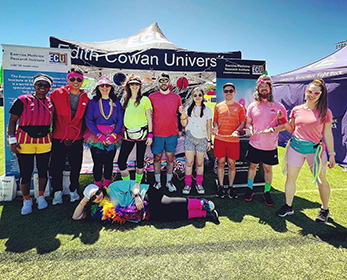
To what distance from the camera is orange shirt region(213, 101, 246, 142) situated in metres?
3.36

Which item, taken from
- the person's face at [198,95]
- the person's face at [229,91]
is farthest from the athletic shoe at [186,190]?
the person's face at [229,91]

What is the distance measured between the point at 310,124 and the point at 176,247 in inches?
86.0

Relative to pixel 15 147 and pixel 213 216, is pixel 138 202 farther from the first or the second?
pixel 15 147

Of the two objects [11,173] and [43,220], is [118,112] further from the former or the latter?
[11,173]

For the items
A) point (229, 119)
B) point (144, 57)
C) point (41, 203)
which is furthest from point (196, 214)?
point (144, 57)

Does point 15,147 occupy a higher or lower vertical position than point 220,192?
higher

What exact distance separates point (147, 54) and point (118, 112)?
1.80 meters

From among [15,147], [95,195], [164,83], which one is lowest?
[95,195]

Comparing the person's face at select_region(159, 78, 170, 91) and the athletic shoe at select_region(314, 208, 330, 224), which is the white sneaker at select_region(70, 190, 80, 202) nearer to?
the person's face at select_region(159, 78, 170, 91)

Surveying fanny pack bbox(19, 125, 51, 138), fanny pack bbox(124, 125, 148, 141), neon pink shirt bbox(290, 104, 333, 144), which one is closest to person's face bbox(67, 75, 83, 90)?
fanny pack bbox(19, 125, 51, 138)

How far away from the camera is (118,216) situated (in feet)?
Answer: 8.52

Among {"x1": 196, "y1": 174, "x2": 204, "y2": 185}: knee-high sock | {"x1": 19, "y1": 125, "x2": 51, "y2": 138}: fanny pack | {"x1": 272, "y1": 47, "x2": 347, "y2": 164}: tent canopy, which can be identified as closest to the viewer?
{"x1": 19, "y1": 125, "x2": 51, "y2": 138}: fanny pack

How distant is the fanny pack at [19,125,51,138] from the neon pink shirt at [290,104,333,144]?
334 centimetres

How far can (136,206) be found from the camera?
2.65 metres
